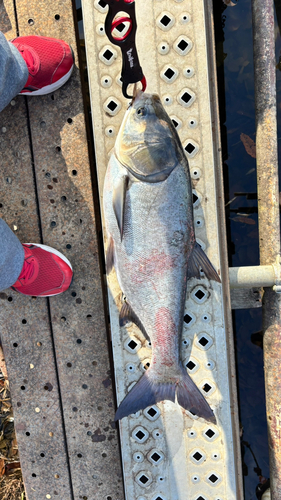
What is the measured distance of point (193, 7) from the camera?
10.0 feet

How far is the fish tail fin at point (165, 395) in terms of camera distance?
9.16ft

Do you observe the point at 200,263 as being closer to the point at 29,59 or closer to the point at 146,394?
the point at 146,394

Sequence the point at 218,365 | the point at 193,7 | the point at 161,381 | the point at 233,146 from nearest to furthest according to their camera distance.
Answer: the point at 161,381
the point at 193,7
the point at 218,365
the point at 233,146

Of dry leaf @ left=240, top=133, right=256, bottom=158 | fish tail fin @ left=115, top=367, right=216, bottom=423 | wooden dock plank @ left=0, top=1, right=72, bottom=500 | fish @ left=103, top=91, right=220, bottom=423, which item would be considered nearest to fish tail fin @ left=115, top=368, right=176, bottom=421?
fish tail fin @ left=115, top=367, right=216, bottom=423

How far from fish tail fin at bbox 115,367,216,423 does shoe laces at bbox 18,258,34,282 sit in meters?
1.47

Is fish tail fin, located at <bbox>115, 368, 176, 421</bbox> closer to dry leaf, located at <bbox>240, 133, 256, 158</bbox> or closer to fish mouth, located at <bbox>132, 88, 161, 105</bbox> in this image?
fish mouth, located at <bbox>132, 88, 161, 105</bbox>

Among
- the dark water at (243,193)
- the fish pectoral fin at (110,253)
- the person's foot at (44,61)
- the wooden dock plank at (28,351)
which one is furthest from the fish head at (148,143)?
the dark water at (243,193)

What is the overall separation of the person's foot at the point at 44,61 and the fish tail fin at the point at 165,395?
9.53ft

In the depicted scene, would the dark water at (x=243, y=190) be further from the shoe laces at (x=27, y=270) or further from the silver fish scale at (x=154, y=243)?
the shoe laces at (x=27, y=270)

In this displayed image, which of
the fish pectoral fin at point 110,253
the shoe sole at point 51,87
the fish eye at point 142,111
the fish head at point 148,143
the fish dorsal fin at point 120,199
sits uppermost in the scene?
the shoe sole at point 51,87

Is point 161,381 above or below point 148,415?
above

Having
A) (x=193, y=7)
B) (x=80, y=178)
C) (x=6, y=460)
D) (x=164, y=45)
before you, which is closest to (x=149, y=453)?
(x=6, y=460)

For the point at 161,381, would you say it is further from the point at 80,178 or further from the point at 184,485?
the point at 80,178

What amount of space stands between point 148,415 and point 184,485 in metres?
0.86
